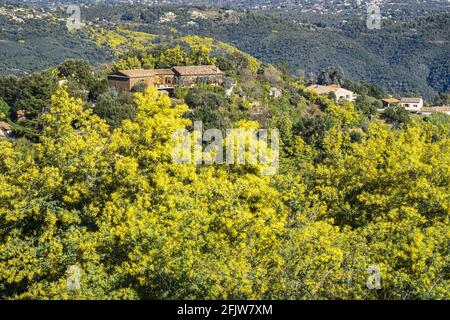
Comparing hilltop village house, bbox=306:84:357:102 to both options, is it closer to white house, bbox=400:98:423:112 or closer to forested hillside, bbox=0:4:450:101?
white house, bbox=400:98:423:112

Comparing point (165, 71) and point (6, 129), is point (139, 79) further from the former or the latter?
point (6, 129)

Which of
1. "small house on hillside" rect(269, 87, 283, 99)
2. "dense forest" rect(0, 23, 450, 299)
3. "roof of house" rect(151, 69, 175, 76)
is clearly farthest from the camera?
"small house on hillside" rect(269, 87, 283, 99)

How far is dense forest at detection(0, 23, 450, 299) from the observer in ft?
40.5

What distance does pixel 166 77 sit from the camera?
54.7 m

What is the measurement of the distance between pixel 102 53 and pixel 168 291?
124 metres

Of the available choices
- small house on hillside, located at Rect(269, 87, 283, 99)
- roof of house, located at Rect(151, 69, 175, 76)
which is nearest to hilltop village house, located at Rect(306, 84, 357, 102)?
small house on hillside, located at Rect(269, 87, 283, 99)

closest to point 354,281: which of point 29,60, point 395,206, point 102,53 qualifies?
point 395,206

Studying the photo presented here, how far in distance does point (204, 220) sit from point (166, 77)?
42.2 meters

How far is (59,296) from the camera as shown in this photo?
40.0 feet

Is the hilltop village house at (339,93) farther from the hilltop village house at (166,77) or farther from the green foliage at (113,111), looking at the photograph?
the green foliage at (113,111)

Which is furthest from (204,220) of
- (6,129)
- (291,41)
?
(291,41)

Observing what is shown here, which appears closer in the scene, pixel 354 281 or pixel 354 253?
pixel 354 281

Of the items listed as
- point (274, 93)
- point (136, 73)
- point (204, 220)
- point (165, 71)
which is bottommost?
point (274, 93)
